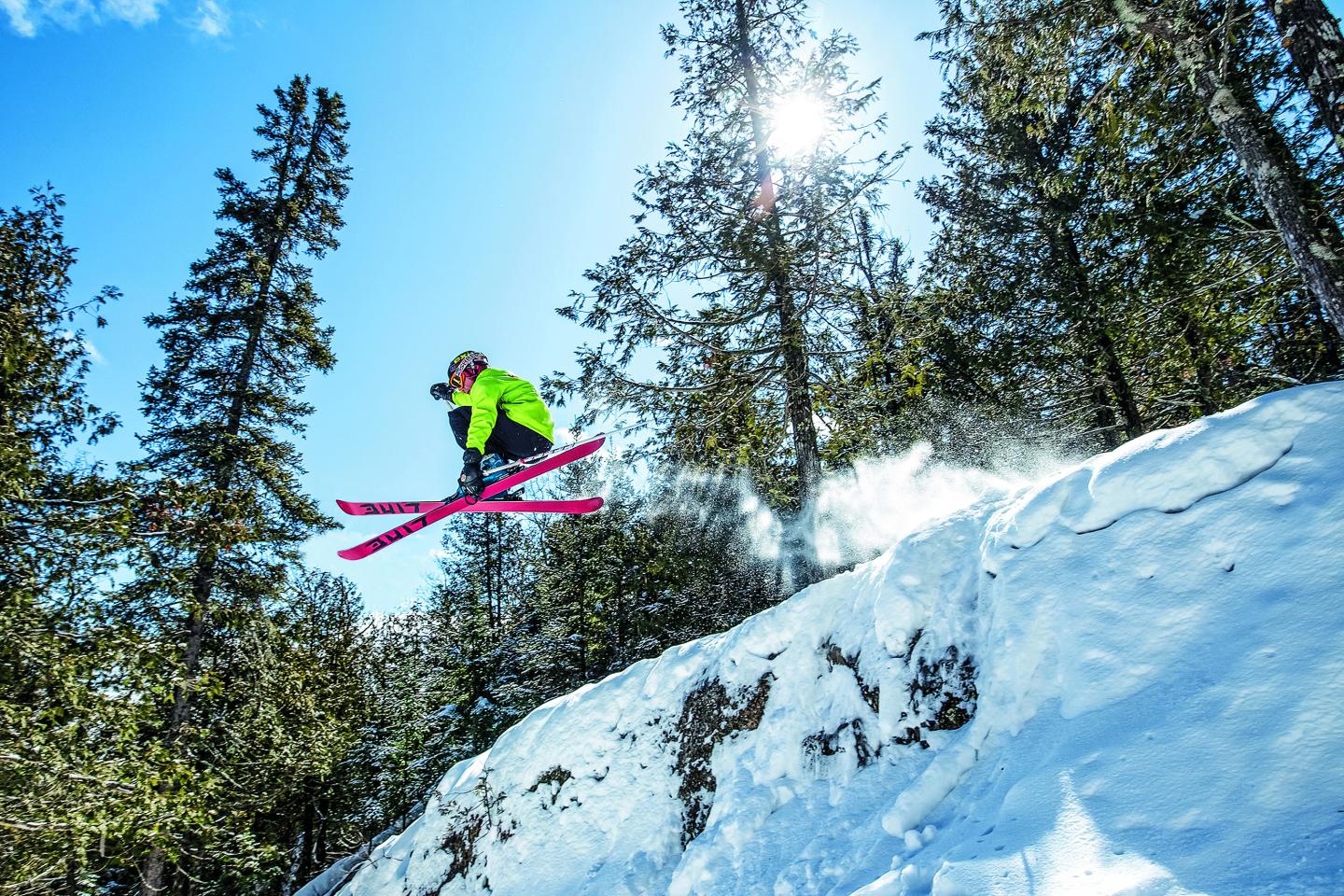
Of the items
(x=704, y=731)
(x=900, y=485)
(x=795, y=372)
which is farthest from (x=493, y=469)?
(x=900, y=485)

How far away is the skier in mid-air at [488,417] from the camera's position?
713 cm

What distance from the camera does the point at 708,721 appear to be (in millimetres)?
5551

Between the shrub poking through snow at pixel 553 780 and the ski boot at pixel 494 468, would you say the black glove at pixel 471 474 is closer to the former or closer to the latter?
the ski boot at pixel 494 468

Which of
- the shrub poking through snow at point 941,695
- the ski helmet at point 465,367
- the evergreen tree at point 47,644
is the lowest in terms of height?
the shrub poking through snow at point 941,695

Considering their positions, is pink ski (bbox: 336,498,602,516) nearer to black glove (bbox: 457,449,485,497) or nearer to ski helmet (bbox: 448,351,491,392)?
black glove (bbox: 457,449,485,497)

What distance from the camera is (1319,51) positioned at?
516 centimetres

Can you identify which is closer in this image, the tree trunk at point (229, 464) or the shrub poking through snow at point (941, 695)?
the shrub poking through snow at point (941, 695)

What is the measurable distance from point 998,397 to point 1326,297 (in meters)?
6.49

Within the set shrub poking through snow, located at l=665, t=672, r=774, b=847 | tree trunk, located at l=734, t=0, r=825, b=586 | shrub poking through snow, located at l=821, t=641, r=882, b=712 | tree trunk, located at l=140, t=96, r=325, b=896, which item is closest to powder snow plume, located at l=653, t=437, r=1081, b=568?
tree trunk, located at l=734, t=0, r=825, b=586

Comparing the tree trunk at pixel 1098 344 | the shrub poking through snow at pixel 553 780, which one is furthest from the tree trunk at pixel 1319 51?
the shrub poking through snow at pixel 553 780

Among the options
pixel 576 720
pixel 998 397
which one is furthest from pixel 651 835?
pixel 998 397

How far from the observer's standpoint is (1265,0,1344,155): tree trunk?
5.11 metres

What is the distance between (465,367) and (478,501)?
173 centimetres

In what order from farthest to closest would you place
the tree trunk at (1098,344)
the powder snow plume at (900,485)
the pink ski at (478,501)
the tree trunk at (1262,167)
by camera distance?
the powder snow plume at (900,485) < the tree trunk at (1098,344) < the pink ski at (478,501) < the tree trunk at (1262,167)
